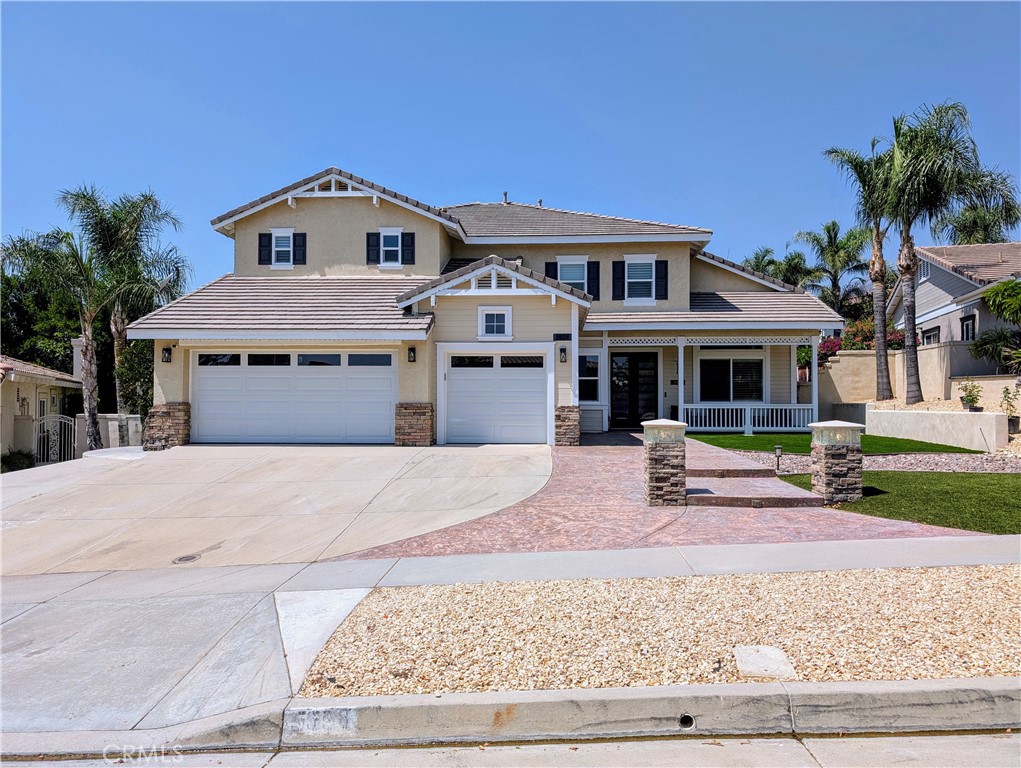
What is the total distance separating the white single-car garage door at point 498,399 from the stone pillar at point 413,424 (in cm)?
73

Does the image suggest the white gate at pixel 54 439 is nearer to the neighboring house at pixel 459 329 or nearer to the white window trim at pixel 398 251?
the neighboring house at pixel 459 329

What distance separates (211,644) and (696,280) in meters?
20.6

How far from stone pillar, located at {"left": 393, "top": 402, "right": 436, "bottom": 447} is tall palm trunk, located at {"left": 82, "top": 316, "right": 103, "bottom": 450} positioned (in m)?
11.3

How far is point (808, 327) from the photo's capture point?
19.5m

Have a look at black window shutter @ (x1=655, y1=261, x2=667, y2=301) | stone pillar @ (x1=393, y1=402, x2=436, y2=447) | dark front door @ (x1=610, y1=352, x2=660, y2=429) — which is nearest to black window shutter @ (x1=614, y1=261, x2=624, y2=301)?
black window shutter @ (x1=655, y1=261, x2=667, y2=301)

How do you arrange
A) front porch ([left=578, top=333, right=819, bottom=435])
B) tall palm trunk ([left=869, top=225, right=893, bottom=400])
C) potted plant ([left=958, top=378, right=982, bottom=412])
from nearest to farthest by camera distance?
1. potted plant ([left=958, top=378, right=982, bottom=412])
2. front porch ([left=578, top=333, right=819, bottom=435])
3. tall palm trunk ([left=869, top=225, right=893, bottom=400])

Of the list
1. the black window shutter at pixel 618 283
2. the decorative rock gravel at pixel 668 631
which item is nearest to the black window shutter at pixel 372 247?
the black window shutter at pixel 618 283

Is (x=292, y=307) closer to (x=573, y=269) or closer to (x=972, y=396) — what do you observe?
(x=573, y=269)

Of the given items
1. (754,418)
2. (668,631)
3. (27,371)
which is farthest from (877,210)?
(27,371)

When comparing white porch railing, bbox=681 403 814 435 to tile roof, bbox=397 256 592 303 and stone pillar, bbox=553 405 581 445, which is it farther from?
tile roof, bbox=397 256 592 303

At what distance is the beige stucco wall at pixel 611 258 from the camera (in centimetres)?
2091

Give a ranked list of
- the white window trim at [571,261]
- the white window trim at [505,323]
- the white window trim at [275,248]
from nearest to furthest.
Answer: the white window trim at [505,323], the white window trim at [275,248], the white window trim at [571,261]

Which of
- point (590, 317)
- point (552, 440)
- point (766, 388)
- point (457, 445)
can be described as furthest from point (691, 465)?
point (766, 388)

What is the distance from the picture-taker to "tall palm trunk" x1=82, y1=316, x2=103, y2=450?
66.5 feet
